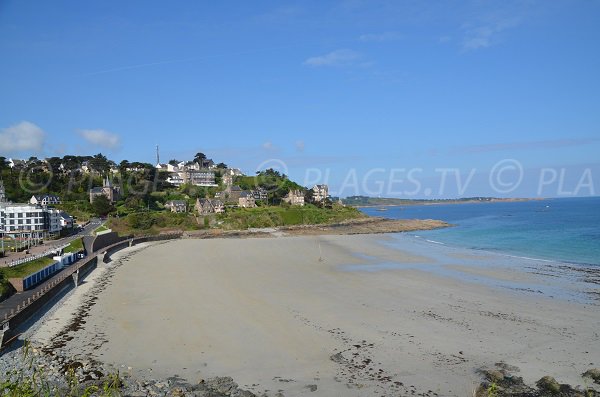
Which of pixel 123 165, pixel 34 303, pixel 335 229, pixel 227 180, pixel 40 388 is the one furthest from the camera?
pixel 227 180

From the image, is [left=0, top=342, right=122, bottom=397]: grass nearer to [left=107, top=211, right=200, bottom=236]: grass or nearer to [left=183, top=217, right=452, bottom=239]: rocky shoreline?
[left=107, top=211, right=200, bottom=236]: grass

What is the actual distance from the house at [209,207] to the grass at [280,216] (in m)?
1.94

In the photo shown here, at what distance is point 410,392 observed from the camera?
971 cm

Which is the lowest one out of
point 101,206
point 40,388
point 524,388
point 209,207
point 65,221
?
point 524,388

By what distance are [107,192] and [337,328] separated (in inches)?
2509

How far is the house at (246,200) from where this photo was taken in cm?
8169

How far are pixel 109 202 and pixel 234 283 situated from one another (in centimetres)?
5048

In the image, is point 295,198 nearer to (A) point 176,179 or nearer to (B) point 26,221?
(A) point 176,179

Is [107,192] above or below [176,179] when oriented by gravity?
below

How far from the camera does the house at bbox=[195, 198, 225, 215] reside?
2800 inches

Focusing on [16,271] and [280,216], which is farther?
[280,216]

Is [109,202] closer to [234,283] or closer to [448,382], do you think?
[234,283]

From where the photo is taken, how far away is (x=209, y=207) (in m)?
71.6

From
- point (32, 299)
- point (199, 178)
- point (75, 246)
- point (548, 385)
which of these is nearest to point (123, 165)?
point (199, 178)
